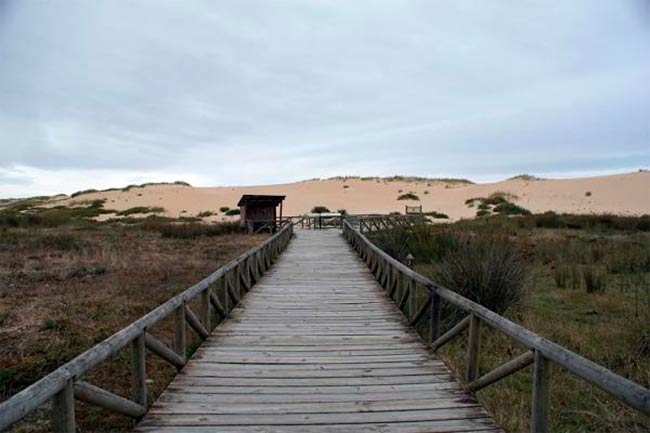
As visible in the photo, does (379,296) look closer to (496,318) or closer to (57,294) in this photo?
(496,318)

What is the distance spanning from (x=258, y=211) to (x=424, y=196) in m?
33.5

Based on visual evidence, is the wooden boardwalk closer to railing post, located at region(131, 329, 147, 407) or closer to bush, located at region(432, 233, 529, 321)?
railing post, located at region(131, 329, 147, 407)

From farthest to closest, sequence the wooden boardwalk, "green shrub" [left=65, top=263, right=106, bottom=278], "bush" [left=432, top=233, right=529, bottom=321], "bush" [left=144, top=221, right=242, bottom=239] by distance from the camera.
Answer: "bush" [left=144, top=221, right=242, bottom=239] < "green shrub" [left=65, top=263, right=106, bottom=278] < "bush" [left=432, top=233, right=529, bottom=321] < the wooden boardwalk

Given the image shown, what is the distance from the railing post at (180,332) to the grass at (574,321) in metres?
3.07

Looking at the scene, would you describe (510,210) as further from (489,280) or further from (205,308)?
(205,308)

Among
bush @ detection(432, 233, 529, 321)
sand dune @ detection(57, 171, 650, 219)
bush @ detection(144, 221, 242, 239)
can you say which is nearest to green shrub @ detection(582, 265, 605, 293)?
bush @ detection(432, 233, 529, 321)

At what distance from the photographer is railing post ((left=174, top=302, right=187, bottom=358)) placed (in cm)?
493

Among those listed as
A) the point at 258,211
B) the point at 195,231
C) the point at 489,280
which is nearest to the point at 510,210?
the point at 258,211

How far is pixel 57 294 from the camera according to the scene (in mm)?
9781

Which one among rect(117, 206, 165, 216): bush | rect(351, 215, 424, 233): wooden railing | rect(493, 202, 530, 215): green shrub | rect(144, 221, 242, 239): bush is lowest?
rect(144, 221, 242, 239): bush

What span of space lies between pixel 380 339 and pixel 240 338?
190 cm

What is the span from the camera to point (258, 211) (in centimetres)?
2716

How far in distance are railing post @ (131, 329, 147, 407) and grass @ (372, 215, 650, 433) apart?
3173 mm

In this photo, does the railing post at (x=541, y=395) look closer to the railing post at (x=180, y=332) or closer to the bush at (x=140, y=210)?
the railing post at (x=180, y=332)
